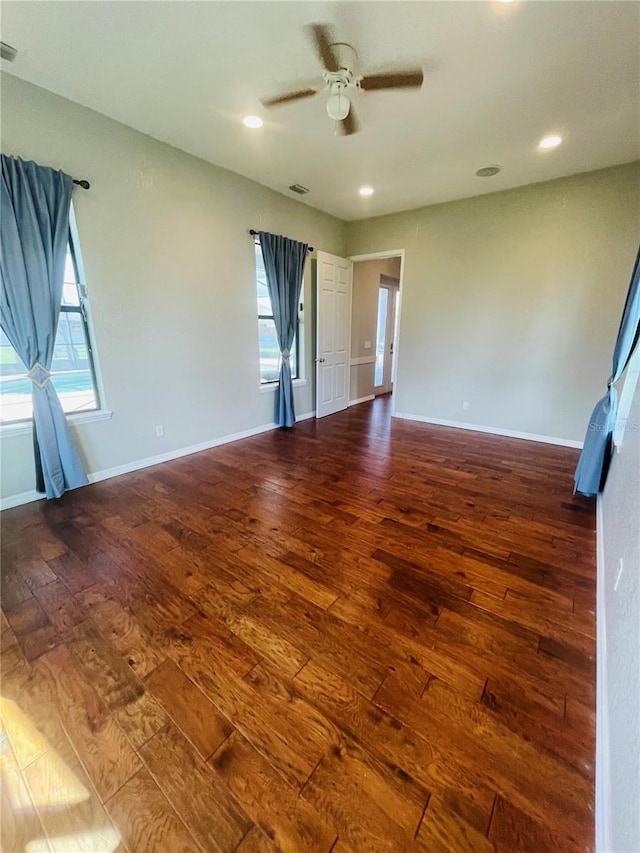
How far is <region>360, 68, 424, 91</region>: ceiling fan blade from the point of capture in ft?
5.95

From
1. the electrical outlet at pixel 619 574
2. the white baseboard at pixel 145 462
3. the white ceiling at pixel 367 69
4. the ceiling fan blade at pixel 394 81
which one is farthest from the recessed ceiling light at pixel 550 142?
the white baseboard at pixel 145 462

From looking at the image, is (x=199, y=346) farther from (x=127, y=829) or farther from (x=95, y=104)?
(x=127, y=829)

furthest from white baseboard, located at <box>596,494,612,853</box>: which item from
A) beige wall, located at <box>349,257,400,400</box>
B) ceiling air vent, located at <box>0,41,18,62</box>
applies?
beige wall, located at <box>349,257,400,400</box>

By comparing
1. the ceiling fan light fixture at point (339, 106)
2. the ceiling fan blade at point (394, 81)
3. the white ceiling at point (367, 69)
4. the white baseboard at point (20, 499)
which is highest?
the white ceiling at point (367, 69)

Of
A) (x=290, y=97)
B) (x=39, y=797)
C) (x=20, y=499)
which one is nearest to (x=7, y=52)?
(x=290, y=97)

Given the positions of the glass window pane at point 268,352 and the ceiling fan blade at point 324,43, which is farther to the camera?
the glass window pane at point 268,352

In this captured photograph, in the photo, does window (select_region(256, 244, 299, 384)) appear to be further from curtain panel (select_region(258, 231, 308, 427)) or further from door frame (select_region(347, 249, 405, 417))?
door frame (select_region(347, 249, 405, 417))

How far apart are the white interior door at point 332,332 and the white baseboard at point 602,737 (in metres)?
3.91

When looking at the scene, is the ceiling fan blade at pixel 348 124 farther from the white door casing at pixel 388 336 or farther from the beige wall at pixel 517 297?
the white door casing at pixel 388 336

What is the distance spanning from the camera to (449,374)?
4719 millimetres

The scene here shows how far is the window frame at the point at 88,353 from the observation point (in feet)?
8.43

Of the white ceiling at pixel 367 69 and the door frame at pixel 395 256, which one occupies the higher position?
the white ceiling at pixel 367 69

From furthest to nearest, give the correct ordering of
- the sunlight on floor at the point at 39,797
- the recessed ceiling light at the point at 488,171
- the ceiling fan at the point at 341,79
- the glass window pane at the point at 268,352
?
the glass window pane at the point at 268,352
the recessed ceiling light at the point at 488,171
the ceiling fan at the point at 341,79
the sunlight on floor at the point at 39,797

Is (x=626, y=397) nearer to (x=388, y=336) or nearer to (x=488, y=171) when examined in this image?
(x=488, y=171)
